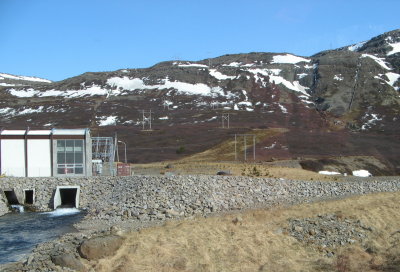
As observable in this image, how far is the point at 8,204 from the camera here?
4241cm

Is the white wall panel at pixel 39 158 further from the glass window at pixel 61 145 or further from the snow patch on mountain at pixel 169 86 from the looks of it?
the snow patch on mountain at pixel 169 86

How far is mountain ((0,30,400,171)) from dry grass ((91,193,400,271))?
42680mm

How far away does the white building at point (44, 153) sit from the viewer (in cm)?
4812

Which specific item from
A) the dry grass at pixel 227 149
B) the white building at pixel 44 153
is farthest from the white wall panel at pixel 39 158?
the dry grass at pixel 227 149

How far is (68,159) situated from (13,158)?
18.8ft

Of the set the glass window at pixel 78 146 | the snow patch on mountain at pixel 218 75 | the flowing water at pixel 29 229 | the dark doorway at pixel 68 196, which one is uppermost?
the snow patch on mountain at pixel 218 75

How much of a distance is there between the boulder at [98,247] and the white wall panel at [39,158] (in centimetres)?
2688

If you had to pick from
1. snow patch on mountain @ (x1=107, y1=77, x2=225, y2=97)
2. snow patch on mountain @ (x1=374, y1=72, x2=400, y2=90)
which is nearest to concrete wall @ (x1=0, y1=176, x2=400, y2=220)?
snow patch on mountain @ (x1=107, y1=77, x2=225, y2=97)

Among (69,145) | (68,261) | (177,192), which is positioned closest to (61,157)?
(69,145)

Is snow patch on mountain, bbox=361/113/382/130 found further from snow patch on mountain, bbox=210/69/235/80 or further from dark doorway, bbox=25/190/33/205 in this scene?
dark doorway, bbox=25/190/33/205

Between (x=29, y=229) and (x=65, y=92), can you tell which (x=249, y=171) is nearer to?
(x=29, y=229)

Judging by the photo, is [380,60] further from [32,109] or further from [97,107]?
[32,109]

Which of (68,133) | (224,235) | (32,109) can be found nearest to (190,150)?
(68,133)

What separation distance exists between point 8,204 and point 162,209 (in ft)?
54.2
